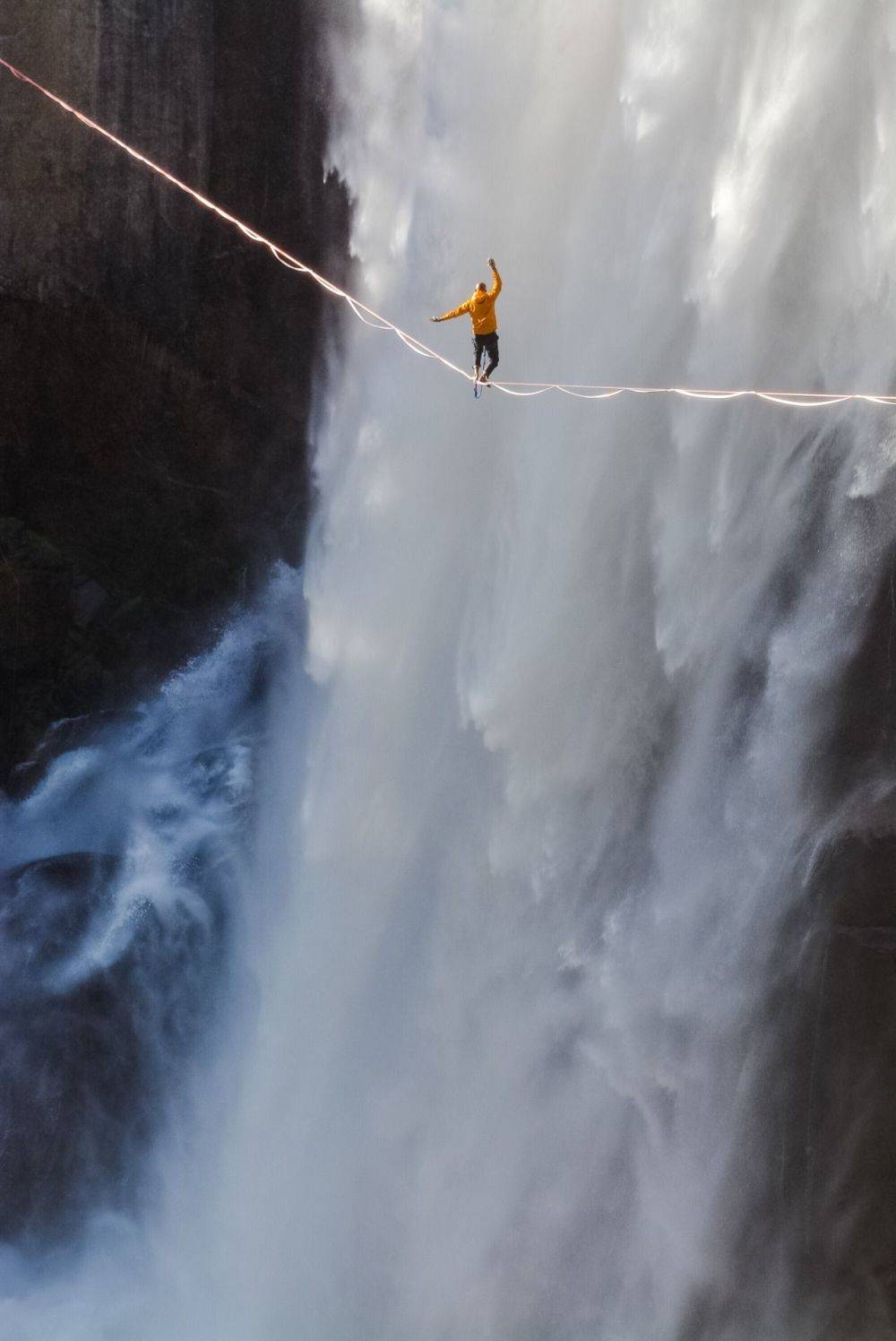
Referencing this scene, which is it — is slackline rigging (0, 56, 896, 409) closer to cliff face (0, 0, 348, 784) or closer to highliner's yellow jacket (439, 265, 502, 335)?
cliff face (0, 0, 348, 784)

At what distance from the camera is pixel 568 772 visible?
31.3 ft

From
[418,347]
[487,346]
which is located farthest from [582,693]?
[418,347]

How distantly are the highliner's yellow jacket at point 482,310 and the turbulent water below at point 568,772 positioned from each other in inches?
61.9

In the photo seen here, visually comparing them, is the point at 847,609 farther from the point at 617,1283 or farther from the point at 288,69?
the point at 288,69

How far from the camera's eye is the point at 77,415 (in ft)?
34.6

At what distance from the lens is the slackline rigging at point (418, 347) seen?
28.2 feet

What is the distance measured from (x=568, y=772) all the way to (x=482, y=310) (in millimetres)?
3737

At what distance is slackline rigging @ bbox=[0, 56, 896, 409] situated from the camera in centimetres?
861

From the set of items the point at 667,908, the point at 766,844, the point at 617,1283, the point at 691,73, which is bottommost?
the point at 617,1283

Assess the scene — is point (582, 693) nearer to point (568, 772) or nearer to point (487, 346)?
point (568, 772)

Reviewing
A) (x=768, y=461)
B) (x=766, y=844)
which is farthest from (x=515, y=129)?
(x=766, y=844)

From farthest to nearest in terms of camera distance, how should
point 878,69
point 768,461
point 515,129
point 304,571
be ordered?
point 304,571, point 515,129, point 768,461, point 878,69

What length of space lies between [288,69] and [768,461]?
5.77 metres

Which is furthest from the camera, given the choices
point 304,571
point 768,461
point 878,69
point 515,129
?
point 304,571
